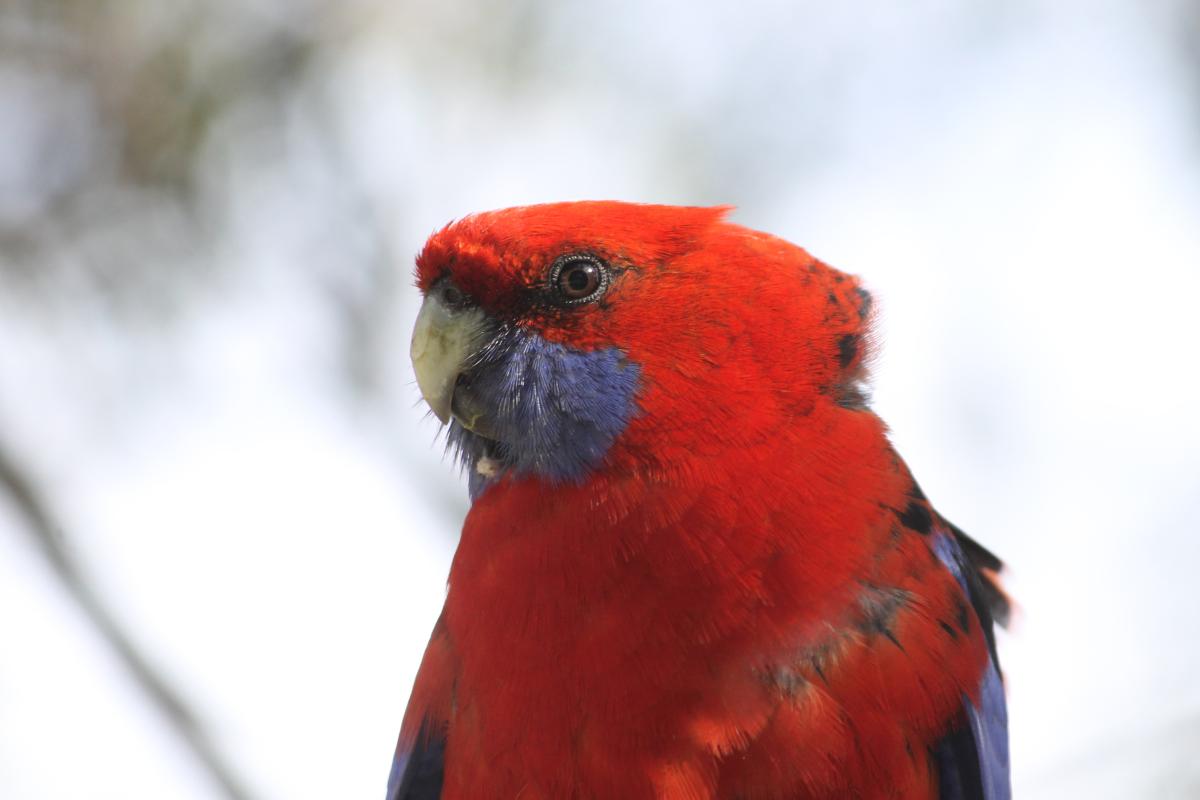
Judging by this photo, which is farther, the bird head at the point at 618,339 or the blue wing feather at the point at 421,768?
the blue wing feather at the point at 421,768

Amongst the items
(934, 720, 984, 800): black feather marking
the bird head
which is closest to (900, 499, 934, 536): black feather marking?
the bird head

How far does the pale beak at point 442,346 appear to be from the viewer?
8.13ft

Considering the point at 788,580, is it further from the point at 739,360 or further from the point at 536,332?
the point at 536,332

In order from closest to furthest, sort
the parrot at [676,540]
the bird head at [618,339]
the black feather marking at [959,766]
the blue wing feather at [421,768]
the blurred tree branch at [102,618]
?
1. the parrot at [676,540]
2. the bird head at [618,339]
3. the black feather marking at [959,766]
4. the blue wing feather at [421,768]
5. the blurred tree branch at [102,618]

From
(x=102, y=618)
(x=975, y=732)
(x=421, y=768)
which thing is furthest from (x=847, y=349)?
(x=102, y=618)

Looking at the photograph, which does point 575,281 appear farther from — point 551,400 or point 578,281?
point 551,400

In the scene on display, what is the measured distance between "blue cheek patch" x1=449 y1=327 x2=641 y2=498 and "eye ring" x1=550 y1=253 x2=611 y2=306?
4.1 inches

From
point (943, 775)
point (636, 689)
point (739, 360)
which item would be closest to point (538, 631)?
point (636, 689)

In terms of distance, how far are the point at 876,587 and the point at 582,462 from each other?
0.66 metres

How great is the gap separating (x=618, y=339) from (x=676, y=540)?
0.44 meters

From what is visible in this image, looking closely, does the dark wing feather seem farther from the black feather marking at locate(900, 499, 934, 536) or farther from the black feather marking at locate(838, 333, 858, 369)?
the black feather marking at locate(838, 333, 858, 369)

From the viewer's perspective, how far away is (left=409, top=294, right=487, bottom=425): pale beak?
2477 mm

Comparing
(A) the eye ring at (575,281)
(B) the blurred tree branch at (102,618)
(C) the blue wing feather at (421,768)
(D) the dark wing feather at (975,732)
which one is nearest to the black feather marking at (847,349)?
(D) the dark wing feather at (975,732)

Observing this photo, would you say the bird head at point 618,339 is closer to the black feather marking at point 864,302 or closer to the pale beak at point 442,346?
the pale beak at point 442,346
